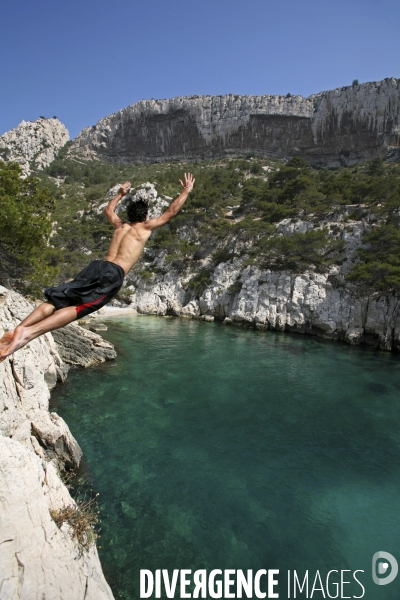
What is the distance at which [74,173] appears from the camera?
5400 cm

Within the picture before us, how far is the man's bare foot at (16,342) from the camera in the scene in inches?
85.4

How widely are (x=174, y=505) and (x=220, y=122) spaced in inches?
2820

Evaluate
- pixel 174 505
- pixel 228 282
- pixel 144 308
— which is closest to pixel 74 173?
pixel 144 308

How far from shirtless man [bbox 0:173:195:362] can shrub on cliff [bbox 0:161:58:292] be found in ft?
32.1

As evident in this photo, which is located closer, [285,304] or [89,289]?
[89,289]

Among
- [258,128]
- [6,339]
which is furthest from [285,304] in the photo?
[258,128]

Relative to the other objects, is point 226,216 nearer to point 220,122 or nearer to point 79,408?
point 79,408

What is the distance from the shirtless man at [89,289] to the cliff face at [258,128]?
2520 inches

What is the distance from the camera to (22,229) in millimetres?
10977

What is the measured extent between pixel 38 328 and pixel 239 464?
259 inches

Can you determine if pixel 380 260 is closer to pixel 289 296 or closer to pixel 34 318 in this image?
pixel 289 296

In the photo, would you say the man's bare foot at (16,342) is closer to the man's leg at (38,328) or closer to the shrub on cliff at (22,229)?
the man's leg at (38,328)

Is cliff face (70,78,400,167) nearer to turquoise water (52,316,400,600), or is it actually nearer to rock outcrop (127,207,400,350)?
rock outcrop (127,207,400,350)

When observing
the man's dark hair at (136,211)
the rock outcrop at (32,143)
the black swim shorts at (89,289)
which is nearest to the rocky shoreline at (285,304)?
the man's dark hair at (136,211)
